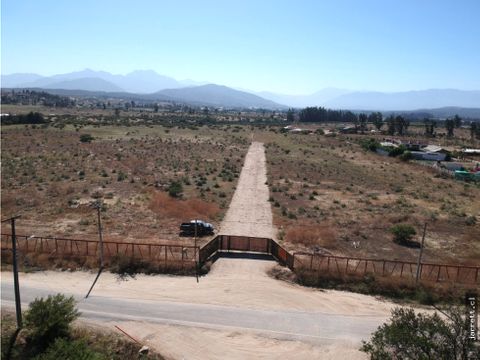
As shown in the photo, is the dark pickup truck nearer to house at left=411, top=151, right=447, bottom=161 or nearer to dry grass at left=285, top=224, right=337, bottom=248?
dry grass at left=285, top=224, right=337, bottom=248

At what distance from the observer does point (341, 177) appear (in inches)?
2334

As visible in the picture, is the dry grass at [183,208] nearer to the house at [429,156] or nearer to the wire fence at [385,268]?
the wire fence at [385,268]

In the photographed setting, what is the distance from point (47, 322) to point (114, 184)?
1213 inches

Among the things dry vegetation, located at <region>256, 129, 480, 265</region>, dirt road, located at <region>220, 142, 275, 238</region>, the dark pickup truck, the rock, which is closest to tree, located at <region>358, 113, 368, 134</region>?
dry vegetation, located at <region>256, 129, 480, 265</region>

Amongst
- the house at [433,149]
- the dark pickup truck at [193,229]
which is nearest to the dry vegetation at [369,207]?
the dark pickup truck at [193,229]

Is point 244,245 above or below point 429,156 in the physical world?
below

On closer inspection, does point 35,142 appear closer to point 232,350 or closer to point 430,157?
point 232,350

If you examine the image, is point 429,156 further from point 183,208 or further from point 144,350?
point 144,350

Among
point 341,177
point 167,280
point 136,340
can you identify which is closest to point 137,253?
point 167,280

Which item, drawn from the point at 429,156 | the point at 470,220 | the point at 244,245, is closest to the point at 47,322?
the point at 244,245

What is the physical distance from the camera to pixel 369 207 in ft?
141

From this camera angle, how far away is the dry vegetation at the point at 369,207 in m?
31.9

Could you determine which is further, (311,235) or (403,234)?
(403,234)

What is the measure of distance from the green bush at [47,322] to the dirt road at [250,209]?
52.7 ft
